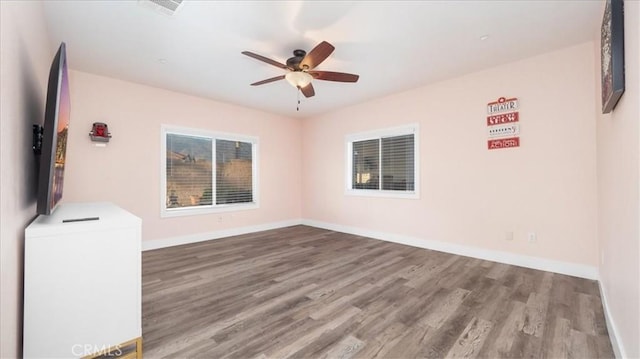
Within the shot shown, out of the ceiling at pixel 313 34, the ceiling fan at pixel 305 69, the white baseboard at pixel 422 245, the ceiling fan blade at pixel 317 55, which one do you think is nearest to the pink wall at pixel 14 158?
the ceiling at pixel 313 34

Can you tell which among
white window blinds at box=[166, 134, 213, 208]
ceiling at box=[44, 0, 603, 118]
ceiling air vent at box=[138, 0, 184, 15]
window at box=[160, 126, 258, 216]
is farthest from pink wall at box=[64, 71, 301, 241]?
ceiling air vent at box=[138, 0, 184, 15]

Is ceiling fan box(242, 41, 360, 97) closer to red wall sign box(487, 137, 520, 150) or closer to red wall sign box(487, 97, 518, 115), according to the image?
red wall sign box(487, 97, 518, 115)

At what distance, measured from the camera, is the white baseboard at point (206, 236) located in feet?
14.3

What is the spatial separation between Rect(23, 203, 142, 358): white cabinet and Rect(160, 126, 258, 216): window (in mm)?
3181

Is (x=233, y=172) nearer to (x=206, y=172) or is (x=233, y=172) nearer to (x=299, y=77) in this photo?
(x=206, y=172)

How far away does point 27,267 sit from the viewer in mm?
1322

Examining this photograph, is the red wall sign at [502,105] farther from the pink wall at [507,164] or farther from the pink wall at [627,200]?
the pink wall at [627,200]

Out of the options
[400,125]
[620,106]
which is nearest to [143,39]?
[400,125]

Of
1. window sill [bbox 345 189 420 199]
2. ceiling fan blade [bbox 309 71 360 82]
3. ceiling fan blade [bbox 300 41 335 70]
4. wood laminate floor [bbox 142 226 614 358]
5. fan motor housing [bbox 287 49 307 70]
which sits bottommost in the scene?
wood laminate floor [bbox 142 226 614 358]

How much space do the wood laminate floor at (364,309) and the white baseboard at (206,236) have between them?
55 centimetres

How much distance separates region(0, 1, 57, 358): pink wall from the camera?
3.68 feet

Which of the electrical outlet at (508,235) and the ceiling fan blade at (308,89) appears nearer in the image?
the ceiling fan blade at (308,89)

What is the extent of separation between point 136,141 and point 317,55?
339 centimetres

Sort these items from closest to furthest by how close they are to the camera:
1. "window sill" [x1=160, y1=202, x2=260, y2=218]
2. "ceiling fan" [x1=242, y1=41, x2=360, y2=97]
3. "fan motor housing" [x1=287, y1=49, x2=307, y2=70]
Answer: "ceiling fan" [x1=242, y1=41, x2=360, y2=97] < "fan motor housing" [x1=287, y1=49, x2=307, y2=70] < "window sill" [x1=160, y1=202, x2=260, y2=218]
